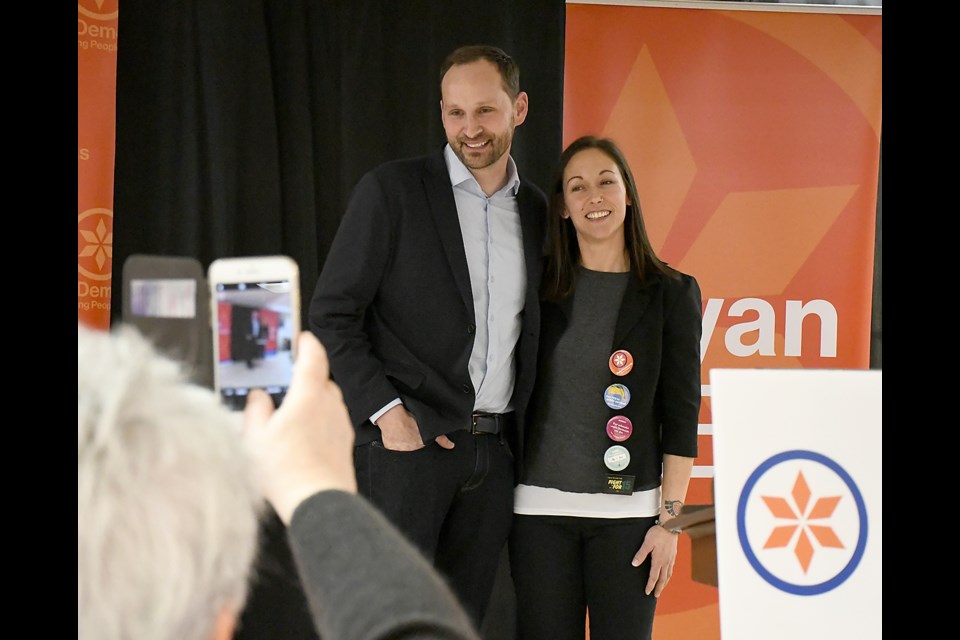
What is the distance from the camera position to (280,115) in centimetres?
227

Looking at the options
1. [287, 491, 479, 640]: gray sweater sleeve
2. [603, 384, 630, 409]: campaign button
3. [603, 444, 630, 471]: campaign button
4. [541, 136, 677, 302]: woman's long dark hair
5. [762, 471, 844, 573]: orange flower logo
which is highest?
[541, 136, 677, 302]: woman's long dark hair

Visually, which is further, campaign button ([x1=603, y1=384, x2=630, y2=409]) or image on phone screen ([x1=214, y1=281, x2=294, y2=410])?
campaign button ([x1=603, y1=384, x2=630, y2=409])

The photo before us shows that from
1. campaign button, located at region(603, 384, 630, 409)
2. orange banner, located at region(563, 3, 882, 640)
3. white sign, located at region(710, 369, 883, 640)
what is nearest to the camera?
white sign, located at region(710, 369, 883, 640)

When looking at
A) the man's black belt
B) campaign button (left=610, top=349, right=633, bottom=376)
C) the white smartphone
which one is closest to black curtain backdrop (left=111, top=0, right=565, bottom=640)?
the man's black belt

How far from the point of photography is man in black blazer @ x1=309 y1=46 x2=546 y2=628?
5.98 ft

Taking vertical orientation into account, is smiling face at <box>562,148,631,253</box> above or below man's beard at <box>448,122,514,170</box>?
below

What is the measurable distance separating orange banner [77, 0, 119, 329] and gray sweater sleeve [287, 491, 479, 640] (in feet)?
5.97

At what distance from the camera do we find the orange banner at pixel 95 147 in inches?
82.4

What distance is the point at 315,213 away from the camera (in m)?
2.29

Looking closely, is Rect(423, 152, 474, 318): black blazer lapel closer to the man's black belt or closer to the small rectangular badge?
the man's black belt

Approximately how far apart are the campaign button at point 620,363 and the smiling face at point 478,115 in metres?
0.51

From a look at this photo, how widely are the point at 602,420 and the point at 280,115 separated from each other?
3.88 feet

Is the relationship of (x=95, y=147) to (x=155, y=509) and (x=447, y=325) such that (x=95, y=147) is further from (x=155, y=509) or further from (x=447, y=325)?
(x=155, y=509)

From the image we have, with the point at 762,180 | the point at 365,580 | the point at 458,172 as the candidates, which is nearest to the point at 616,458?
the point at 458,172
